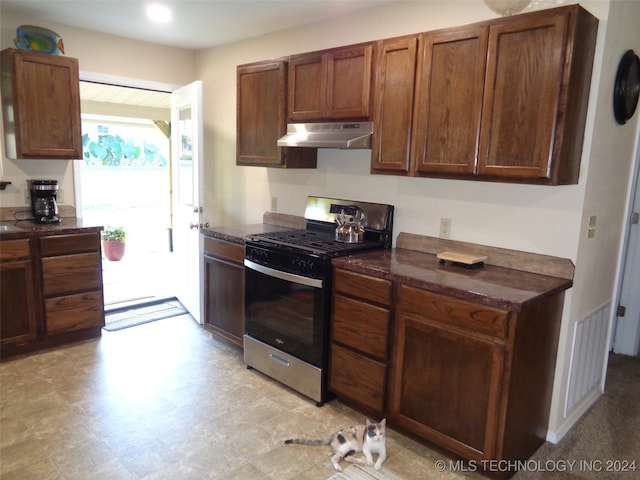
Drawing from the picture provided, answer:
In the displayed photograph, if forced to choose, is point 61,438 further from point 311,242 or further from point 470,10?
point 470,10

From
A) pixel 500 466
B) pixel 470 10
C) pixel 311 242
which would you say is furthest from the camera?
pixel 311 242

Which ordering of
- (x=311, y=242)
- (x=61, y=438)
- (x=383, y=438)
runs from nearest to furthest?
1. (x=383, y=438)
2. (x=61, y=438)
3. (x=311, y=242)

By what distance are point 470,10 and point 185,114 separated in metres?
2.58

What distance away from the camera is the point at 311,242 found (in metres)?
2.95

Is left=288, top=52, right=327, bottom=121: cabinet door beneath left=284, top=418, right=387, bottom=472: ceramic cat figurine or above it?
above

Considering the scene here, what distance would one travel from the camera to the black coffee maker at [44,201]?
3.60 m

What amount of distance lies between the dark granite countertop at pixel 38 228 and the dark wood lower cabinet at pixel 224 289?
3.16 ft

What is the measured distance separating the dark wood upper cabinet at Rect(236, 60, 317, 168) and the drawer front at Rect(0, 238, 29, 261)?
1.70m

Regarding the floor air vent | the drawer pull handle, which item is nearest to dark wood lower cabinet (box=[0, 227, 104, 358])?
the drawer pull handle

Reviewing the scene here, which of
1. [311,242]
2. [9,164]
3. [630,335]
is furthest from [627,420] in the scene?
[9,164]

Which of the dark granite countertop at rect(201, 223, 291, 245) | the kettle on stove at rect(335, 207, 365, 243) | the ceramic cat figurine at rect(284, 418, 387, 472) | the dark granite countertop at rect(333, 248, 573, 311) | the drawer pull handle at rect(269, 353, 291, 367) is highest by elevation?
the kettle on stove at rect(335, 207, 365, 243)

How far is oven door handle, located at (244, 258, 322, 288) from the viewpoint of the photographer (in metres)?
2.69

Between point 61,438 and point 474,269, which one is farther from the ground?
point 474,269

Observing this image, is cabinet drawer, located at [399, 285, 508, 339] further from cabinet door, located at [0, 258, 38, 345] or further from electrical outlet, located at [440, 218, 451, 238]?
cabinet door, located at [0, 258, 38, 345]
